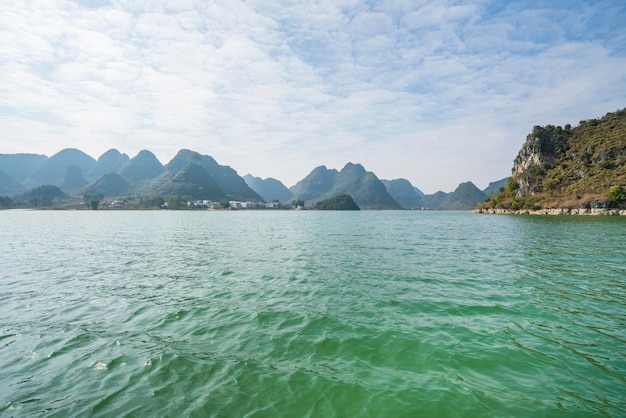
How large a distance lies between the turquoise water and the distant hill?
5453 inches

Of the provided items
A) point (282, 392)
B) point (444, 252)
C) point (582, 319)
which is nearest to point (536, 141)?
point (444, 252)

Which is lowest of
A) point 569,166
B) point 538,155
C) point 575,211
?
point 575,211

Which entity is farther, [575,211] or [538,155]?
[538,155]

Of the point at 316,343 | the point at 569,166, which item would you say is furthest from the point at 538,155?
the point at 316,343

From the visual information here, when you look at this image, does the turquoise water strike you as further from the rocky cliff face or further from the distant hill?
the rocky cliff face

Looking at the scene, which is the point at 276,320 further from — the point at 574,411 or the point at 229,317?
the point at 574,411

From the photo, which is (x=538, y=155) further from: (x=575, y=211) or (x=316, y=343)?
(x=316, y=343)

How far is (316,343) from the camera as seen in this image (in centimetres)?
1123

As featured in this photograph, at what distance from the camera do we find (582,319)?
13.3 m

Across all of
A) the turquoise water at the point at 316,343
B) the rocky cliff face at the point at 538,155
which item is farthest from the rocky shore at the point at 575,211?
the turquoise water at the point at 316,343

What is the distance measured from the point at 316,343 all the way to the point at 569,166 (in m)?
201

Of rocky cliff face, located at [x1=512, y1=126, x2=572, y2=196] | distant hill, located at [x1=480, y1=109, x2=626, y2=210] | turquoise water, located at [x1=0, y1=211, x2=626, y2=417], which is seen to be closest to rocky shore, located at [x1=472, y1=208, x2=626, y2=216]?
distant hill, located at [x1=480, y1=109, x2=626, y2=210]

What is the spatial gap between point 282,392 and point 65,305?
49.0 ft

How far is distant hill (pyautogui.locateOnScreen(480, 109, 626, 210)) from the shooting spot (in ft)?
417
